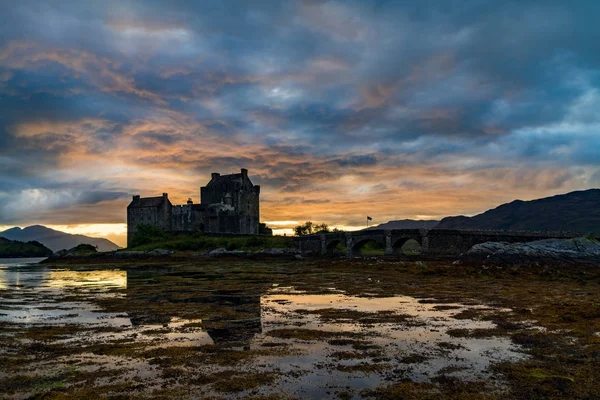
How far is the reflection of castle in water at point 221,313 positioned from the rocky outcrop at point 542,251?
112 feet

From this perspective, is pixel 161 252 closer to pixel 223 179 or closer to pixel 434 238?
pixel 223 179

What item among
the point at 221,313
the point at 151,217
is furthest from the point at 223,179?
the point at 221,313

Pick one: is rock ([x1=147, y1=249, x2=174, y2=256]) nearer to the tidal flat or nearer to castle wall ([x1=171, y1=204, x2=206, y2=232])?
castle wall ([x1=171, y1=204, x2=206, y2=232])

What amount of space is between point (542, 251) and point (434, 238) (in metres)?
19.3

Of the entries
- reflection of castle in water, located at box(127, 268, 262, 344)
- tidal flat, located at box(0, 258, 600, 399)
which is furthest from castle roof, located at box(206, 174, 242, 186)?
tidal flat, located at box(0, 258, 600, 399)

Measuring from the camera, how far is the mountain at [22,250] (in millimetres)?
166625

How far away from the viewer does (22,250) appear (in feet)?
558

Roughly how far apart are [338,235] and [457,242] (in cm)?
2749

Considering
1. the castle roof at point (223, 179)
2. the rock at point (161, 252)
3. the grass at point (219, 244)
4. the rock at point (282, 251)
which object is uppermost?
the castle roof at point (223, 179)

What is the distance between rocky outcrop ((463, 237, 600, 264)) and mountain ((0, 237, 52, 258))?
553 ft

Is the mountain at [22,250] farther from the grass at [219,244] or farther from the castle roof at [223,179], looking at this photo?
the grass at [219,244]

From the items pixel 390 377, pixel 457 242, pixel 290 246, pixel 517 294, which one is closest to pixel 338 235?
pixel 290 246

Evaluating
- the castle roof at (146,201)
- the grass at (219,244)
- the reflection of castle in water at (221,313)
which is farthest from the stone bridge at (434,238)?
the castle roof at (146,201)

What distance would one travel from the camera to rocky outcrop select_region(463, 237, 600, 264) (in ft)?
158
